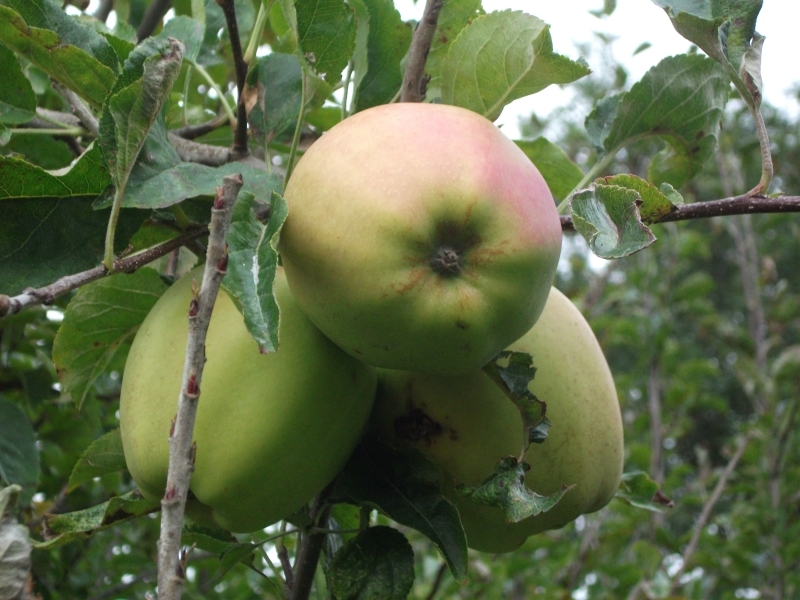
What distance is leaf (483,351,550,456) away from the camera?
0.75 metres

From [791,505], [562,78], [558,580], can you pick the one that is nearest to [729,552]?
[791,505]

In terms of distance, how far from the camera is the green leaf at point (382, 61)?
854 mm

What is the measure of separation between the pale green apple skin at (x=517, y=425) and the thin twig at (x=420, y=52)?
0.28 meters

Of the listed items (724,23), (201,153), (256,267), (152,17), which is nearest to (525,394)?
(256,267)

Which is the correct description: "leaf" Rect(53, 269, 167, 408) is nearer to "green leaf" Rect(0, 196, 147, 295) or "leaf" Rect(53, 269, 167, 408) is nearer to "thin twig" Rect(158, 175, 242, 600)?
"green leaf" Rect(0, 196, 147, 295)

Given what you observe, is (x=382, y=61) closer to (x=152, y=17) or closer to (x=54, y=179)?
(x=54, y=179)

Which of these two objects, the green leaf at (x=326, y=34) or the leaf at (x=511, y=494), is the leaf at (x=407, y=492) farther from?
the green leaf at (x=326, y=34)

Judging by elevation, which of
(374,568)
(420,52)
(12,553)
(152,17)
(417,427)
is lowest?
(374,568)

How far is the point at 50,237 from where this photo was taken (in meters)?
0.74

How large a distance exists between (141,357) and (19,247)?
15cm

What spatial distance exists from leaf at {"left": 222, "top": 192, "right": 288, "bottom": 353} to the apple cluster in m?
0.03

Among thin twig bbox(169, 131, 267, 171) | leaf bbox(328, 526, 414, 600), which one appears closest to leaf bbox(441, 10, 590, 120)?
thin twig bbox(169, 131, 267, 171)

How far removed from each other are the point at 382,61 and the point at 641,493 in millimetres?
677

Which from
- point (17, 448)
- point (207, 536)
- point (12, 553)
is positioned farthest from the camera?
point (17, 448)
